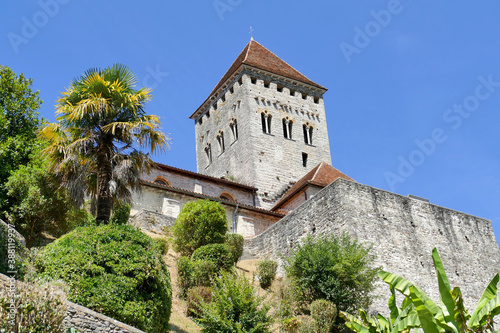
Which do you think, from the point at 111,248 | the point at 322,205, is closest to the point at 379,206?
the point at 322,205

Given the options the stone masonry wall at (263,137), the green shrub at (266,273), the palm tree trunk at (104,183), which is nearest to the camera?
the palm tree trunk at (104,183)

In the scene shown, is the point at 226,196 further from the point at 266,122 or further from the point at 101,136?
the point at 101,136

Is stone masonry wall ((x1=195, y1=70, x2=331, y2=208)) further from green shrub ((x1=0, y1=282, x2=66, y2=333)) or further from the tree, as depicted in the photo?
green shrub ((x1=0, y1=282, x2=66, y2=333))

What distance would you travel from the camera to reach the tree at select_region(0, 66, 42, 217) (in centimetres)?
2164

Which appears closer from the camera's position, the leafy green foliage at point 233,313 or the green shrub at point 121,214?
the leafy green foliage at point 233,313

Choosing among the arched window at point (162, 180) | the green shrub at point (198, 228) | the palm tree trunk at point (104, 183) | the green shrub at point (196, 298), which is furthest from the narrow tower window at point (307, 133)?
the palm tree trunk at point (104, 183)

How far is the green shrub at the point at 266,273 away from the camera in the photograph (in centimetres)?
2309

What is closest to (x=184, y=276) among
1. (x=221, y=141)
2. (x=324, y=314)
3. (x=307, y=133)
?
(x=324, y=314)

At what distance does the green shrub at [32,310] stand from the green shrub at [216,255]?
10225mm

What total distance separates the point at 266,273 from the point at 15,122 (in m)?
10.8

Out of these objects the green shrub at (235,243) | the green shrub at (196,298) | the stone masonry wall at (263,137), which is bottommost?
the green shrub at (196,298)

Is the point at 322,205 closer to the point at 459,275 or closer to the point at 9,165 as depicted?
the point at 459,275

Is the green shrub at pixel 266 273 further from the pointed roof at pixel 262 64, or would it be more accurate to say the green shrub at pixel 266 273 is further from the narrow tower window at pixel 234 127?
the pointed roof at pixel 262 64

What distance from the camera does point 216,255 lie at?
70.7 ft
